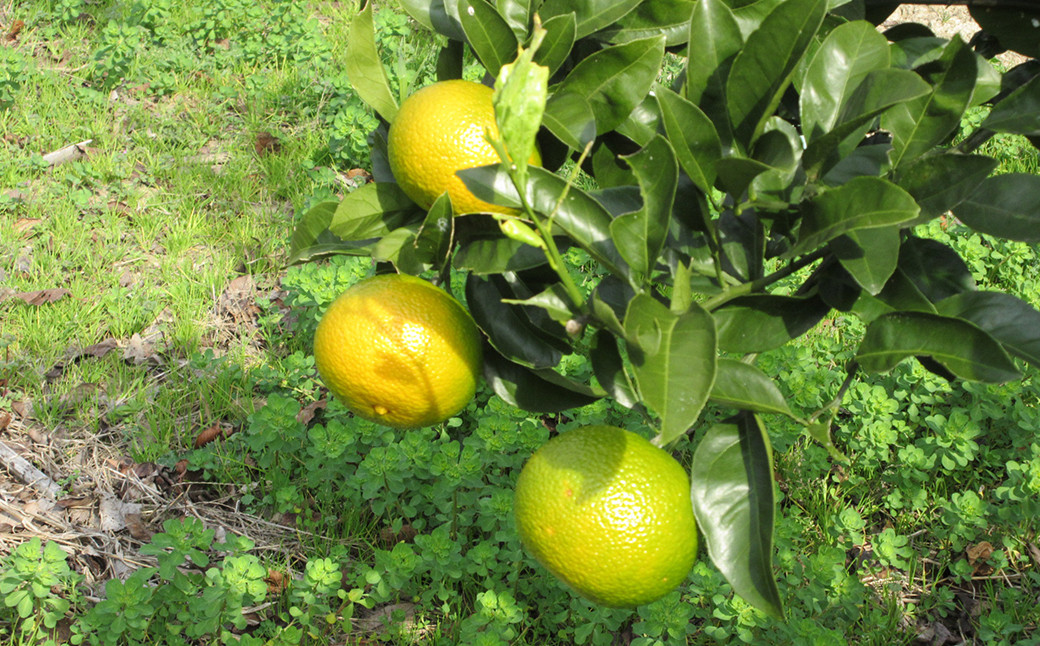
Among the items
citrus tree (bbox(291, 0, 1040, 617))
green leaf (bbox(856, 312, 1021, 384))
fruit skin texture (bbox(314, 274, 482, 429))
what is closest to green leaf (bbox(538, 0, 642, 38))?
citrus tree (bbox(291, 0, 1040, 617))

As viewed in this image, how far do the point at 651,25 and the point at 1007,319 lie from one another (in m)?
0.55

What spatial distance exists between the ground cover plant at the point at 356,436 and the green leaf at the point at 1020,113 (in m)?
0.01

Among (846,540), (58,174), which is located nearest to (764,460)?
(846,540)

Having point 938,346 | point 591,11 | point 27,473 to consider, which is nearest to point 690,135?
point 591,11

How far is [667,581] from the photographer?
1.04 metres

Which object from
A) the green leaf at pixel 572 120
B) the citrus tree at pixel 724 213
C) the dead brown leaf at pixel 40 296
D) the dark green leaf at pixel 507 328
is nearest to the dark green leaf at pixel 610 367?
the citrus tree at pixel 724 213

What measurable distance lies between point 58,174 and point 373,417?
316cm

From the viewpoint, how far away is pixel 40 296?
10.4 ft

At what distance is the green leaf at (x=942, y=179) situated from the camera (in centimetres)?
94

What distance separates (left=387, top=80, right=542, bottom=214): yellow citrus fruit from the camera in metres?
0.99

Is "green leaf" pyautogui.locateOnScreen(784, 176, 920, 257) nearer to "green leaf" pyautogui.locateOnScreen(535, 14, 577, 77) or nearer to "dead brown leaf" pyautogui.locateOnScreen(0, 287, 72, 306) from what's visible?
"green leaf" pyautogui.locateOnScreen(535, 14, 577, 77)

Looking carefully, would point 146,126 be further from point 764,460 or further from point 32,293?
point 764,460

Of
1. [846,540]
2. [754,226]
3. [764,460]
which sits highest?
[754,226]

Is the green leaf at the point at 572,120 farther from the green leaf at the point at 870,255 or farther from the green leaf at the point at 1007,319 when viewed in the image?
the green leaf at the point at 1007,319
